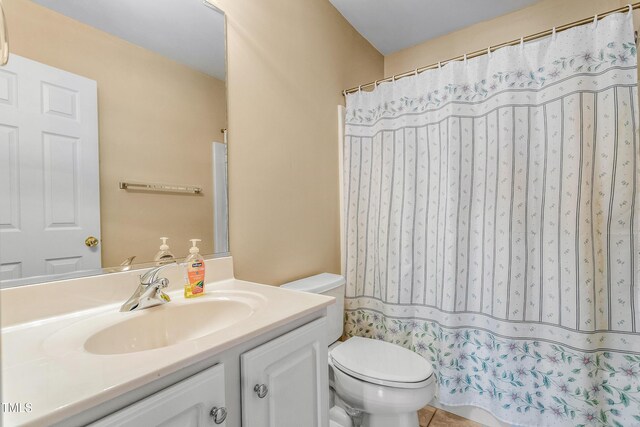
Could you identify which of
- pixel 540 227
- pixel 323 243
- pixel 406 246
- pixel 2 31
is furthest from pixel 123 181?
pixel 540 227

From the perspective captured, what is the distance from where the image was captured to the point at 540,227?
142 centimetres

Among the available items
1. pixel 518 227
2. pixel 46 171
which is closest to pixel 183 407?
pixel 46 171

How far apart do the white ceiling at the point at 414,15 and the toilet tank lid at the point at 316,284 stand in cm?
169

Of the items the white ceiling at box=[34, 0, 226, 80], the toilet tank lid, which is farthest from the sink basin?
the white ceiling at box=[34, 0, 226, 80]

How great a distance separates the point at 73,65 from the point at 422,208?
159 cm

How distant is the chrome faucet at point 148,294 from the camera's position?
0.94 m

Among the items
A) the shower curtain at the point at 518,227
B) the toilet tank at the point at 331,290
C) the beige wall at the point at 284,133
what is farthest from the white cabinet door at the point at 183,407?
the shower curtain at the point at 518,227

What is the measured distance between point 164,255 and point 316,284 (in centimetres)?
74

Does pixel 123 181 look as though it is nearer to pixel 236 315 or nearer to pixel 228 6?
pixel 236 315

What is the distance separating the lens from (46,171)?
0.88 metres

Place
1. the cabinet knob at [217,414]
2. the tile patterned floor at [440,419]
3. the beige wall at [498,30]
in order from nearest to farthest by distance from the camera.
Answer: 1. the cabinet knob at [217,414]
2. the tile patterned floor at [440,419]
3. the beige wall at [498,30]

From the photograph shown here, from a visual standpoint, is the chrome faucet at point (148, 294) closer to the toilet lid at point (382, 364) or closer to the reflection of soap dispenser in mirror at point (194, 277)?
the reflection of soap dispenser in mirror at point (194, 277)

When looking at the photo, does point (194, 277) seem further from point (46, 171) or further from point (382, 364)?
point (382, 364)

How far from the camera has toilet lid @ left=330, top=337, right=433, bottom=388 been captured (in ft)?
4.07
